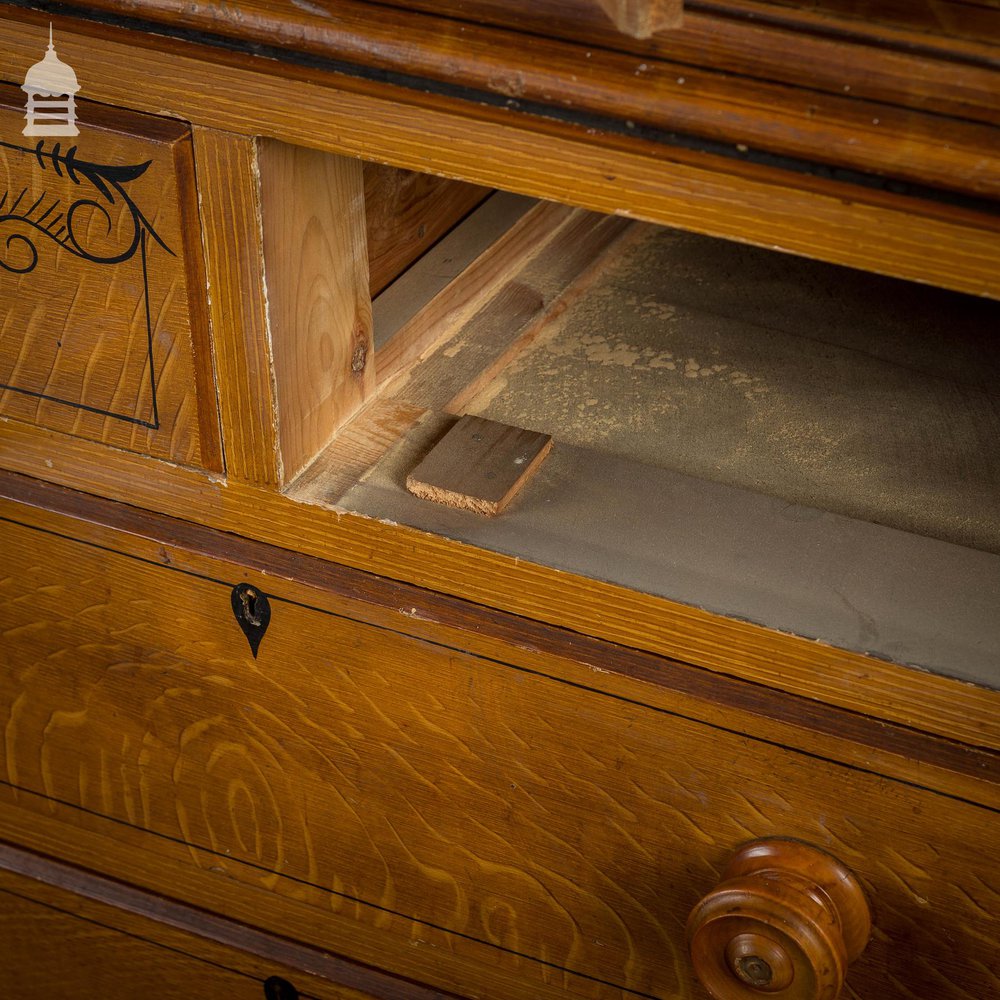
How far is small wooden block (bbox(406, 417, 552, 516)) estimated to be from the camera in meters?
0.79

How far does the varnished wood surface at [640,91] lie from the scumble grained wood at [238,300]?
0.08 metres

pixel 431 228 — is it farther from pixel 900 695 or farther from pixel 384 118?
pixel 900 695

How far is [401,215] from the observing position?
1.02 meters

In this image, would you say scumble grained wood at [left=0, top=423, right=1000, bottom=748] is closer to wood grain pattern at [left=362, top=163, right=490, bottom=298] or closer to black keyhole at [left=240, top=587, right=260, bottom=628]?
black keyhole at [left=240, top=587, right=260, bottom=628]

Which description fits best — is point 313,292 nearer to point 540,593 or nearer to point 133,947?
point 540,593

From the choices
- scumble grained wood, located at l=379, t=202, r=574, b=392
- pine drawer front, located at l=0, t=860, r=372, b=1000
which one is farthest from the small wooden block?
pine drawer front, located at l=0, t=860, r=372, b=1000

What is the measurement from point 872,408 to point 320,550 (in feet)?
1.43

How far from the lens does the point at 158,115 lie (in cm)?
72

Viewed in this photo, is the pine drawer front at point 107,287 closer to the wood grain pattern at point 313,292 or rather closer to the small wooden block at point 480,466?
the wood grain pattern at point 313,292

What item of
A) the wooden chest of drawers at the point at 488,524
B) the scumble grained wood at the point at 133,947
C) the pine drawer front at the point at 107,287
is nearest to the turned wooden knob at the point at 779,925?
the wooden chest of drawers at the point at 488,524

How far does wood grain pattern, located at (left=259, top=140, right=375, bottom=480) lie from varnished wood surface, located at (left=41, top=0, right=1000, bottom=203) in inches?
3.6

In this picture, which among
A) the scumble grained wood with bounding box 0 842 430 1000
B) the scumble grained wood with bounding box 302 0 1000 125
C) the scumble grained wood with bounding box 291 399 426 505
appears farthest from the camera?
the scumble grained wood with bounding box 0 842 430 1000

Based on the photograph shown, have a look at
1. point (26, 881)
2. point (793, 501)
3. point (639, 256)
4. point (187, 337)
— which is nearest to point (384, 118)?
point (187, 337)

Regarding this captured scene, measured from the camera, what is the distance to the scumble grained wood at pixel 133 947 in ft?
3.45
